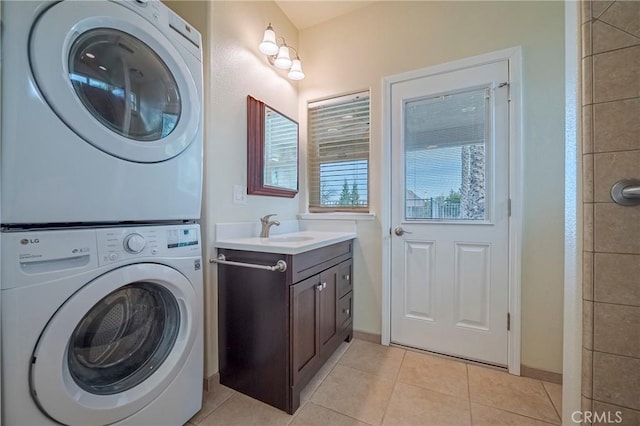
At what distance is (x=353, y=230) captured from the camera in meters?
2.05

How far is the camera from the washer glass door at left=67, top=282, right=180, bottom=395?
0.86 metres

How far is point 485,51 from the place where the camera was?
1.67 meters

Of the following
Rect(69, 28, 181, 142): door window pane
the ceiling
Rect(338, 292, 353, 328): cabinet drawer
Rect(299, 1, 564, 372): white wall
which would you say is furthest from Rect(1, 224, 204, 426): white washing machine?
the ceiling

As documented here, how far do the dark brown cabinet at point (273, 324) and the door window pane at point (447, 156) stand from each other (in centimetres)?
87

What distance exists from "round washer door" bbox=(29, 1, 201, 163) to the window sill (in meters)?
1.23

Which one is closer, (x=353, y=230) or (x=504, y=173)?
(x=504, y=173)

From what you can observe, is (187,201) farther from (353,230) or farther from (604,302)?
(604,302)

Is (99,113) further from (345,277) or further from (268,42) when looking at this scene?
(345,277)

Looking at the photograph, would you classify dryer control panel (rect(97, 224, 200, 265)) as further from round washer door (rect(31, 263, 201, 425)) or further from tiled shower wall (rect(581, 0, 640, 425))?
tiled shower wall (rect(581, 0, 640, 425))

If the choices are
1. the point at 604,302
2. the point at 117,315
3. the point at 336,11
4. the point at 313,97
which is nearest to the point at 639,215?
the point at 604,302

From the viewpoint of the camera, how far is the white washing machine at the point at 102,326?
688 millimetres

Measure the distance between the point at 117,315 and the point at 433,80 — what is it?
2.22 m

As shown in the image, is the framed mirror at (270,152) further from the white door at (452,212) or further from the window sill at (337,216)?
the white door at (452,212)

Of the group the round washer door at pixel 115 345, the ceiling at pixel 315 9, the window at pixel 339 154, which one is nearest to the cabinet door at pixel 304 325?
the round washer door at pixel 115 345
